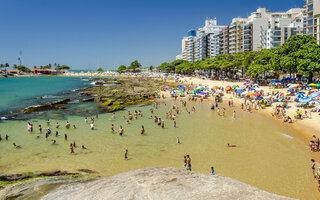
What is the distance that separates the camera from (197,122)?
2938 centimetres

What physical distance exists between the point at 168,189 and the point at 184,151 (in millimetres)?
10895

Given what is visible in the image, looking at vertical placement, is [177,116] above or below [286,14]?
below

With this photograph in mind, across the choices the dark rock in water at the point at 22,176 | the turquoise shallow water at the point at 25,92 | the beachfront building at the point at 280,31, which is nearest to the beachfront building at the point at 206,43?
the beachfront building at the point at 280,31

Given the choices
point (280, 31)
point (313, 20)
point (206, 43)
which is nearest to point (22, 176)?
point (313, 20)

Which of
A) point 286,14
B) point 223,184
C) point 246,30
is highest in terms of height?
point 286,14

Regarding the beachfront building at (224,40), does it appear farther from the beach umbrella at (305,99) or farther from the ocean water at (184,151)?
the ocean water at (184,151)

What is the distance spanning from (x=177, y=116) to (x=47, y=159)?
1887 centimetres

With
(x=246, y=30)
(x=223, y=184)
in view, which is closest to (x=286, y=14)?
(x=246, y=30)

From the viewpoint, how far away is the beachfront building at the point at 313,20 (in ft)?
196

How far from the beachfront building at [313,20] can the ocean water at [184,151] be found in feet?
156

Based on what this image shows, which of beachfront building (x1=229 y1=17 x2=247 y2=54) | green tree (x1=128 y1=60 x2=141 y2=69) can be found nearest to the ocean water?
beachfront building (x1=229 y1=17 x2=247 y2=54)

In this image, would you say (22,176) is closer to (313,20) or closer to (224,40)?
(313,20)

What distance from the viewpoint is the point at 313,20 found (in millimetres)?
60969

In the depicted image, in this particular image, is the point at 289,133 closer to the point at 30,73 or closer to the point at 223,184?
the point at 223,184
